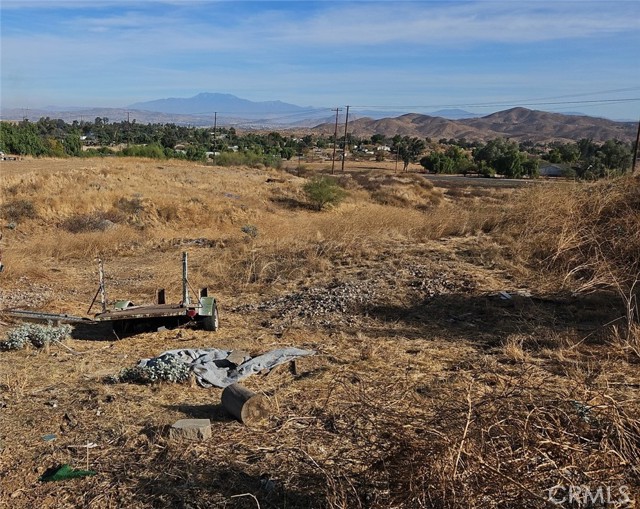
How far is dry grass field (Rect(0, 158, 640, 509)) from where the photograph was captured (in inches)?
118

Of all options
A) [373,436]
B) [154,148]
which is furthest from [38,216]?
[154,148]

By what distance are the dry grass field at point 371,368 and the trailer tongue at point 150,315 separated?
0.22 meters

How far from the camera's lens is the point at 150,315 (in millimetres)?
7000

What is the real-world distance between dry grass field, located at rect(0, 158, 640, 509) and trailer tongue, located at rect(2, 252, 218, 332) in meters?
0.22

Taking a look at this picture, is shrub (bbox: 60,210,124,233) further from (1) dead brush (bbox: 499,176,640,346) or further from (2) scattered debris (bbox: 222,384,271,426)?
(2) scattered debris (bbox: 222,384,271,426)

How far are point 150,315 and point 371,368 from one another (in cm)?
294

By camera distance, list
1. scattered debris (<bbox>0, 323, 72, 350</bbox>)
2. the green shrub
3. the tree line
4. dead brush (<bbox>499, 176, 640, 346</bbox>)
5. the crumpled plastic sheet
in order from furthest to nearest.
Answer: the green shrub < the tree line < dead brush (<bbox>499, 176, 640, 346</bbox>) < scattered debris (<bbox>0, 323, 72, 350</bbox>) < the crumpled plastic sheet

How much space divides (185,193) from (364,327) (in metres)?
18.5

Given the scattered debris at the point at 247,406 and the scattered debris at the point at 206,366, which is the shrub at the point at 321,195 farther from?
the scattered debris at the point at 247,406

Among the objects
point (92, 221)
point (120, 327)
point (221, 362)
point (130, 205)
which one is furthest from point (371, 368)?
point (130, 205)

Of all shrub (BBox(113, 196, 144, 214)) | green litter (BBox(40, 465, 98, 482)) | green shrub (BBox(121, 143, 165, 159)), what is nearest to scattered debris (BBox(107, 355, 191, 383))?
green litter (BBox(40, 465, 98, 482))

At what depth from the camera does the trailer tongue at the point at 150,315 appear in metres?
7.00

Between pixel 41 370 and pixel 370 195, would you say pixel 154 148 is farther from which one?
pixel 41 370

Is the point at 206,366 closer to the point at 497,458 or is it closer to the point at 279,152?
the point at 497,458
